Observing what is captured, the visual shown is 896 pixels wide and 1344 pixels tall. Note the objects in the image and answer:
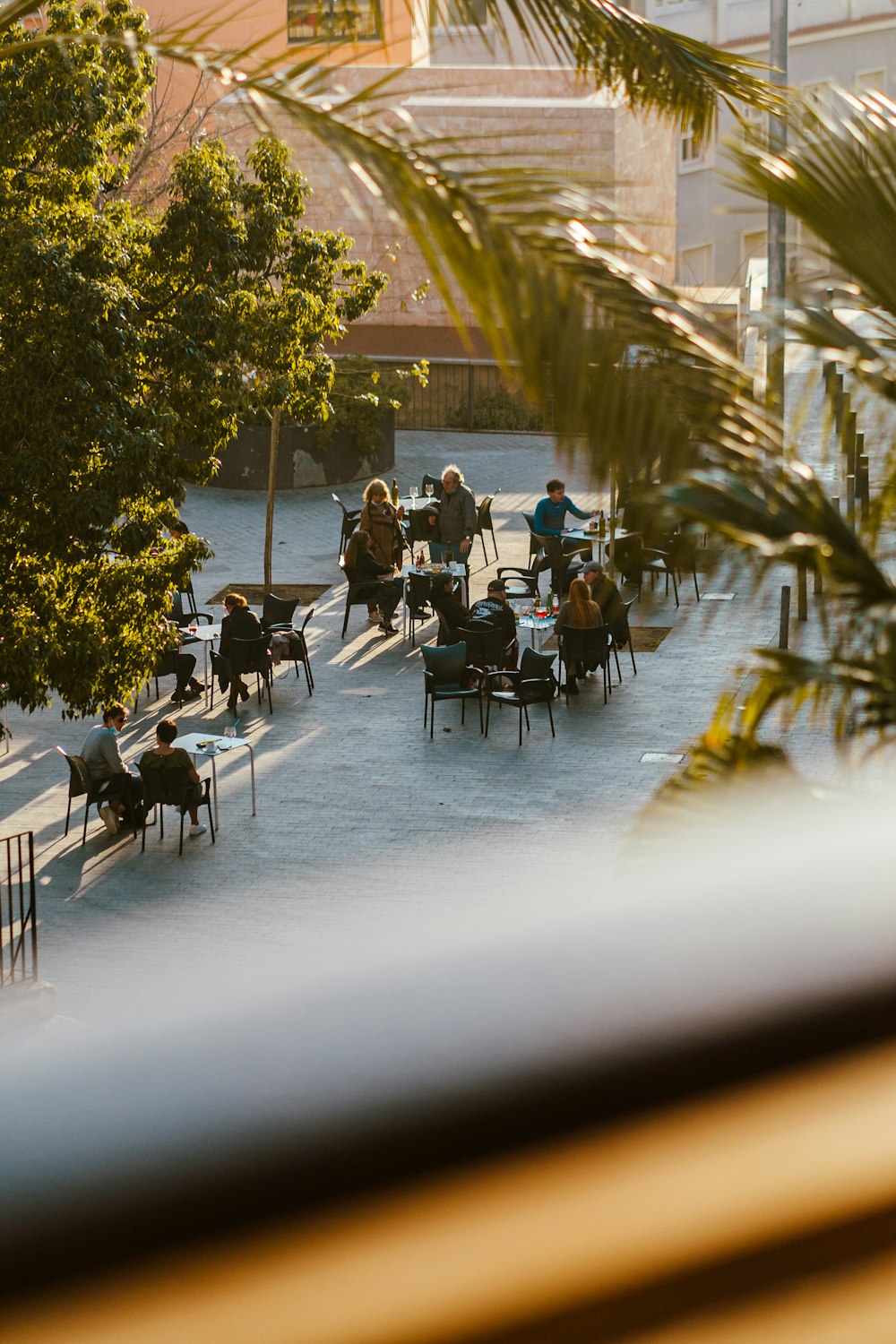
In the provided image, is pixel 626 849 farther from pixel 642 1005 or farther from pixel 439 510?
pixel 439 510

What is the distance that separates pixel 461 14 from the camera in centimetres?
542

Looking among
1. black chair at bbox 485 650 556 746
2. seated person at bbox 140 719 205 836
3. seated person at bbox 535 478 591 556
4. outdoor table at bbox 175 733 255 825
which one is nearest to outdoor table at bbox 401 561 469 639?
seated person at bbox 535 478 591 556

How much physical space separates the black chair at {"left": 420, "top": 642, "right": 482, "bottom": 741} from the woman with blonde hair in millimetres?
3872

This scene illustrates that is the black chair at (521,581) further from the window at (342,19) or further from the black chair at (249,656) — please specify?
the window at (342,19)

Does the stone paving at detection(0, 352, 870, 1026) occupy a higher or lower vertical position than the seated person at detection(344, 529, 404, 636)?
lower

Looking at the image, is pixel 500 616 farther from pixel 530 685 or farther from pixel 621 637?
pixel 621 637

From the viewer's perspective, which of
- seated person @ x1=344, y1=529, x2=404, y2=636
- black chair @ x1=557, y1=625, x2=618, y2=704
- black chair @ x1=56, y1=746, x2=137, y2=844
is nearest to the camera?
black chair @ x1=56, y1=746, x2=137, y2=844

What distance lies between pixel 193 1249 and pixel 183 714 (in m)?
17.0

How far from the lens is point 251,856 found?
44.9ft

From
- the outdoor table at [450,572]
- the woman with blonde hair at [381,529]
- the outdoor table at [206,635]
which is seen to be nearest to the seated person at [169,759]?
the outdoor table at [206,635]

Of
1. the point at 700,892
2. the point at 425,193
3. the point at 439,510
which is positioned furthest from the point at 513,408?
the point at 700,892

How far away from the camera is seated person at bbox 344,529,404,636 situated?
2033cm

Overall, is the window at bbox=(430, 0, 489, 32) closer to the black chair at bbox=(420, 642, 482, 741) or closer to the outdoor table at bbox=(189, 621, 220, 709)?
the black chair at bbox=(420, 642, 482, 741)

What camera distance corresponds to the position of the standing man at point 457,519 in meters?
20.9
